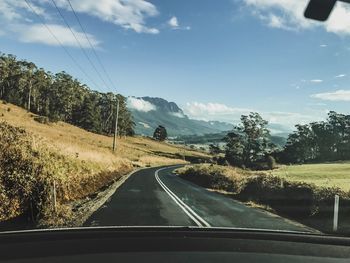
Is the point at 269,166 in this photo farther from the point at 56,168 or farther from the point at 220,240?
the point at 220,240

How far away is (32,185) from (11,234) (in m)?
14.3

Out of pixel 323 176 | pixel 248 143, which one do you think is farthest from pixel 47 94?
pixel 323 176

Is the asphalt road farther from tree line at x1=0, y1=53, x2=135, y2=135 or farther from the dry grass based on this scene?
tree line at x1=0, y1=53, x2=135, y2=135

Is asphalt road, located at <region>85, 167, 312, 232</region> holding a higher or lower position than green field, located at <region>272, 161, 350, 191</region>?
lower

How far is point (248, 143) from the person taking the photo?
138 meters

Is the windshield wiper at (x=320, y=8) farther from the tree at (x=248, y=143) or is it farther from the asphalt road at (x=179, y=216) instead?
the tree at (x=248, y=143)

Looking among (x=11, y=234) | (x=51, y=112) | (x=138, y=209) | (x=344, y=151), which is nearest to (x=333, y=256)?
(x=11, y=234)

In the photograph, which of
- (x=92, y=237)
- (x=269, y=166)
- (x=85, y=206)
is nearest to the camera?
(x=92, y=237)

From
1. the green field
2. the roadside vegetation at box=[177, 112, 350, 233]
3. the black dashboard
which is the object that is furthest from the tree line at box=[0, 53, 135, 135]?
the black dashboard

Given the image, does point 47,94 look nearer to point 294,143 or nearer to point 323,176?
point 294,143

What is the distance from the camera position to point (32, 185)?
17641 millimetres

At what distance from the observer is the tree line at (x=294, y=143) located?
129875 millimetres

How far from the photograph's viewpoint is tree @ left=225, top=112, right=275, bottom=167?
129 metres

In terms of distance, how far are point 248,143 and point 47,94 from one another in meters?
57.8
